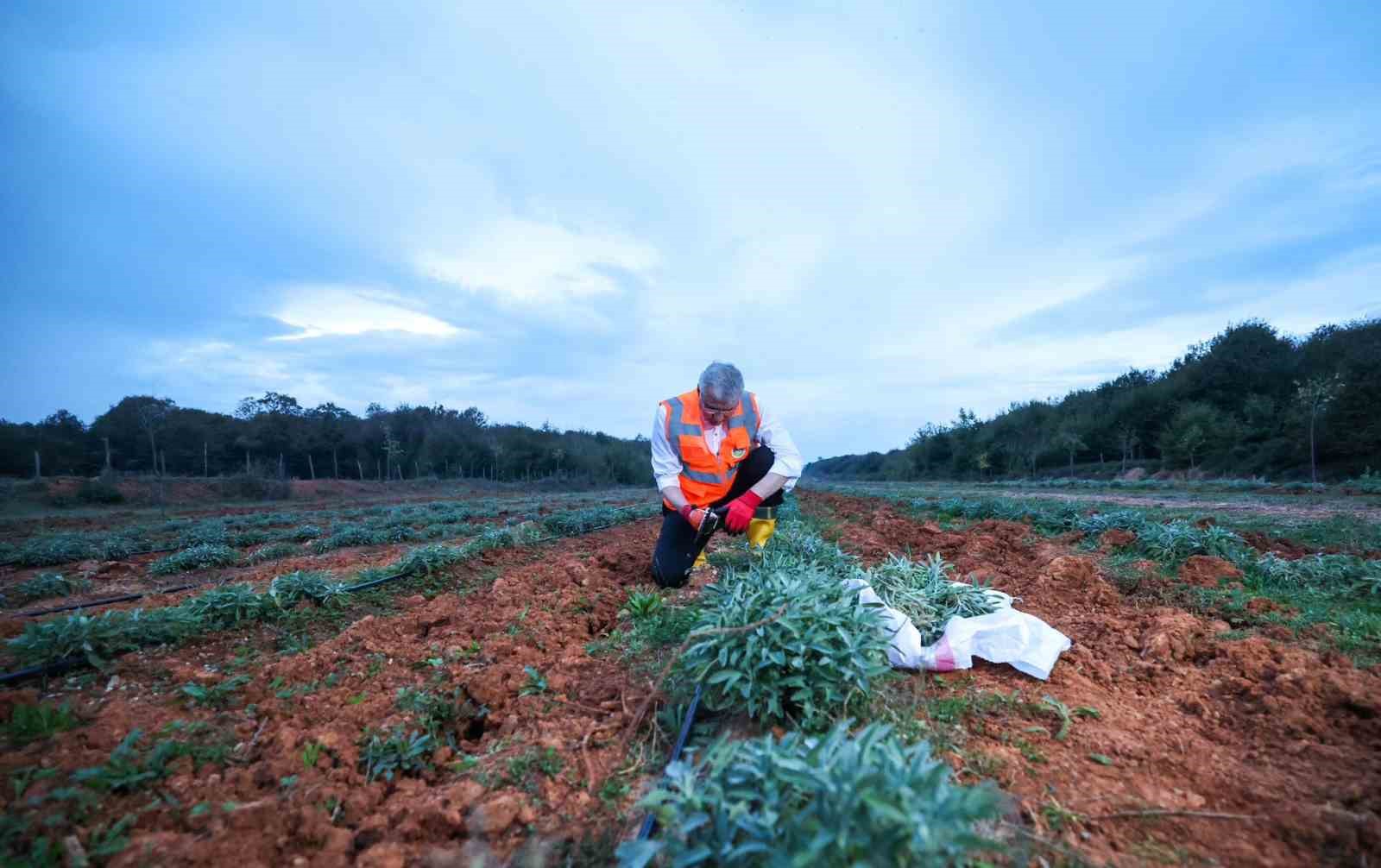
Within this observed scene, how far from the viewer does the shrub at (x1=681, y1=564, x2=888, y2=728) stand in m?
2.14

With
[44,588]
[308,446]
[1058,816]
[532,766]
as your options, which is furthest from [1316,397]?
[308,446]

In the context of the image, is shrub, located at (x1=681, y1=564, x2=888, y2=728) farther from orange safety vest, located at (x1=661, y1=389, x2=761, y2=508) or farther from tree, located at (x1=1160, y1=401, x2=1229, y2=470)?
tree, located at (x1=1160, y1=401, x2=1229, y2=470)

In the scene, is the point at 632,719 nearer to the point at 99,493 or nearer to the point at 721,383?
the point at 721,383

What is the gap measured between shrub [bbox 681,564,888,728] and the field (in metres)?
0.02

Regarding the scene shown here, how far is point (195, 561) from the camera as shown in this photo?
768cm

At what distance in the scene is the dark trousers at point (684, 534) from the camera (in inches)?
190

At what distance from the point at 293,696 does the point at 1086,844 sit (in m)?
3.21

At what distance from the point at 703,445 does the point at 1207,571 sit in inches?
165

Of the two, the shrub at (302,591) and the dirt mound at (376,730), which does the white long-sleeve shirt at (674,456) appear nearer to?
the dirt mound at (376,730)

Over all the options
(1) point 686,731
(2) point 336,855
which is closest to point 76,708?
(2) point 336,855

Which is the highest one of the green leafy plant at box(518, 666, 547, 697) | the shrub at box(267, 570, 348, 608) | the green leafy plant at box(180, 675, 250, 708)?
the shrub at box(267, 570, 348, 608)

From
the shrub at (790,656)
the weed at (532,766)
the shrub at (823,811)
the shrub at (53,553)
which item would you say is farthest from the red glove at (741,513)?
the shrub at (53,553)

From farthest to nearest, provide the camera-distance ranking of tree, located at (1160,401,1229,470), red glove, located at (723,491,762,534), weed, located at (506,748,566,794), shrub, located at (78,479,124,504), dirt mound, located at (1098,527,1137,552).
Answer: tree, located at (1160,401,1229,470) → shrub, located at (78,479,124,504) → dirt mound, located at (1098,527,1137,552) → red glove, located at (723,491,762,534) → weed, located at (506,748,566,794)

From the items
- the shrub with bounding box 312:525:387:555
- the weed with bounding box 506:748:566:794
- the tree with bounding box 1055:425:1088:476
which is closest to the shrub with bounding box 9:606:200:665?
the weed with bounding box 506:748:566:794
